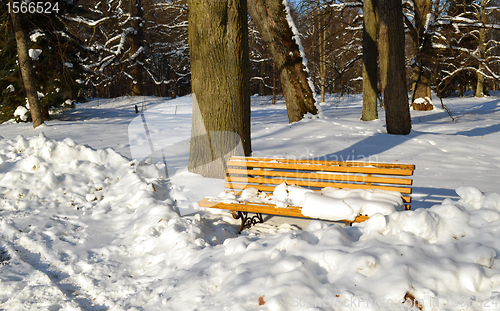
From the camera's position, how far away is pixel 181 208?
4449 mm

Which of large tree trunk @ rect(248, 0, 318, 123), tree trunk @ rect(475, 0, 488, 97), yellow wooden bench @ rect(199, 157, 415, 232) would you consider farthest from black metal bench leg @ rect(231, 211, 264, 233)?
tree trunk @ rect(475, 0, 488, 97)

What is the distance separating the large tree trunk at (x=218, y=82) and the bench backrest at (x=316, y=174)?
0.47 meters

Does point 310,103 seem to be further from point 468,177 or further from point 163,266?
point 163,266

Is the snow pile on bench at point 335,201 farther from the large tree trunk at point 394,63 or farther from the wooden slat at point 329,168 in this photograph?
the large tree trunk at point 394,63

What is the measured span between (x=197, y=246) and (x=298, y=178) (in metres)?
1.54

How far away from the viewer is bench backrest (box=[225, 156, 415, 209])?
3.81 meters

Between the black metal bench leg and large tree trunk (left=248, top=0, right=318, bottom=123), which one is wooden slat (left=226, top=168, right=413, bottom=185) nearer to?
the black metal bench leg

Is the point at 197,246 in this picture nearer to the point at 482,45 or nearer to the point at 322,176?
the point at 322,176

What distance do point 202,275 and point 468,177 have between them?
505cm

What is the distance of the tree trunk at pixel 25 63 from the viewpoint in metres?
10.5

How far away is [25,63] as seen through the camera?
35.1 ft

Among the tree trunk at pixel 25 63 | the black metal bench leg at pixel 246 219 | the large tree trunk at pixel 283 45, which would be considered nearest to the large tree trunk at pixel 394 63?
the large tree trunk at pixel 283 45

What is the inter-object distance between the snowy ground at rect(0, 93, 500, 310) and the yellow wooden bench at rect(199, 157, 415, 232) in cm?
29

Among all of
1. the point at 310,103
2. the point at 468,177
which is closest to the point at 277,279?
the point at 468,177
